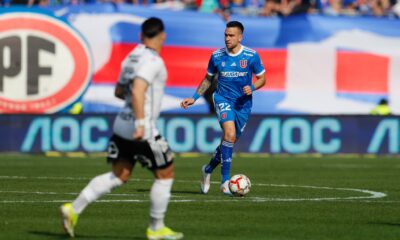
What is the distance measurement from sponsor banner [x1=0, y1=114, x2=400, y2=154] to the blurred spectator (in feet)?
2.48

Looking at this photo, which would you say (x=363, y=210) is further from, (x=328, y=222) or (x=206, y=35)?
(x=206, y=35)

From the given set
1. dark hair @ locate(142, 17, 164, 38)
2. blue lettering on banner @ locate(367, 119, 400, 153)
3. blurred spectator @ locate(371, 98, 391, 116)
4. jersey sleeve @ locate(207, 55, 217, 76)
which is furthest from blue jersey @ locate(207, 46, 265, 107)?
blurred spectator @ locate(371, 98, 391, 116)

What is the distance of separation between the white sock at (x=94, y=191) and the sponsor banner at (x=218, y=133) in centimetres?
1821

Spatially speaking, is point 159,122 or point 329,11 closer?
point 159,122

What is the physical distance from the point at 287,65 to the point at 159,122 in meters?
4.19

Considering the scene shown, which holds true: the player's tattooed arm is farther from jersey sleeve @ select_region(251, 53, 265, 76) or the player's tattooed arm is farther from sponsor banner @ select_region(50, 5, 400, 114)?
sponsor banner @ select_region(50, 5, 400, 114)

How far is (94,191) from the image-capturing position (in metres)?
10.8

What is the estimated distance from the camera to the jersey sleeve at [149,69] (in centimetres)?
1044

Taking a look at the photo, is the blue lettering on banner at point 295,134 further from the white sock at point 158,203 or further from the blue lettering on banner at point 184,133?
the white sock at point 158,203

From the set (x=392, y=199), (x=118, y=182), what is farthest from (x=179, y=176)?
(x=118, y=182)

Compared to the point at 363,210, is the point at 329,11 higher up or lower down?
higher up

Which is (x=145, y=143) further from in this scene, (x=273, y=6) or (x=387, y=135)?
(x=273, y=6)

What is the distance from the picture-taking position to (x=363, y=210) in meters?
13.8

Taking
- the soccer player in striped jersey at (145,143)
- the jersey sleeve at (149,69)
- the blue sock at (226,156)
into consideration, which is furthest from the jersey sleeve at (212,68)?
the jersey sleeve at (149,69)
